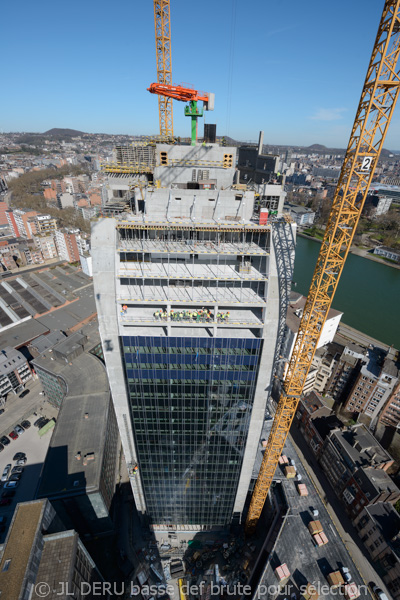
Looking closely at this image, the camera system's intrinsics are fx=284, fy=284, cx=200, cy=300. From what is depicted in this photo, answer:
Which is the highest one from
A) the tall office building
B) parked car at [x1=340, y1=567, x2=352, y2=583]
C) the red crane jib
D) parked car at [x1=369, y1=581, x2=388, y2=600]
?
the red crane jib

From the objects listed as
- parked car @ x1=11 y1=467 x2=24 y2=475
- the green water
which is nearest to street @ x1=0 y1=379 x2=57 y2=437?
parked car @ x1=11 y1=467 x2=24 y2=475

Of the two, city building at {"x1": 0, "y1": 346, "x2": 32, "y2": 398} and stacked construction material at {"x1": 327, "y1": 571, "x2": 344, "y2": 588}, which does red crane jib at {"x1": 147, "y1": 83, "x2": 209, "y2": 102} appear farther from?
city building at {"x1": 0, "y1": 346, "x2": 32, "y2": 398}

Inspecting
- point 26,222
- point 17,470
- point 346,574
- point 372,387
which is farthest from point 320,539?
point 26,222

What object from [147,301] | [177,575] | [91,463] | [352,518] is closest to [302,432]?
[352,518]

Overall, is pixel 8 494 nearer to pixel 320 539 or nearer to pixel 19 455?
pixel 19 455

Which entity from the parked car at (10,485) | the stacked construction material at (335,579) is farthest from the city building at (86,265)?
the stacked construction material at (335,579)

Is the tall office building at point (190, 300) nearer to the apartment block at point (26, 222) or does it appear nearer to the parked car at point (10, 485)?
the parked car at point (10, 485)

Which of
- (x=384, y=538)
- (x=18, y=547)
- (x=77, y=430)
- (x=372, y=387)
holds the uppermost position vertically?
(x=18, y=547)

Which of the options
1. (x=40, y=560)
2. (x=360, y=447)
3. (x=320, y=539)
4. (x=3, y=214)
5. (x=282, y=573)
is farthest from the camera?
(x=3, y=214)

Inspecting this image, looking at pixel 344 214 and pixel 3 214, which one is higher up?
pixel 344 214
